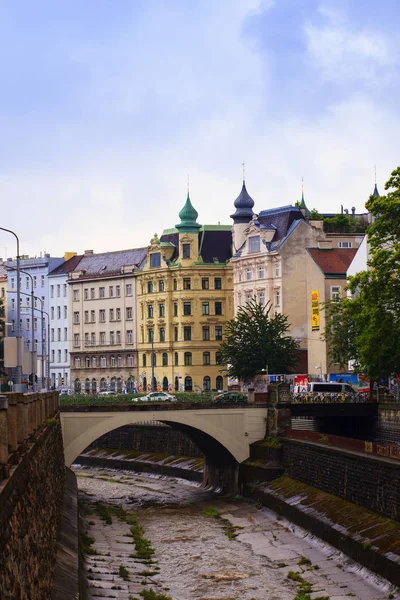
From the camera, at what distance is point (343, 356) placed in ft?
381

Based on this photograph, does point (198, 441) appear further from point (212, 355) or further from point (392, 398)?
point (212, 355)

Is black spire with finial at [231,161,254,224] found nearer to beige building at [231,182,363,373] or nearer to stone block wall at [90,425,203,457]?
beige building at [231,182,363,373]

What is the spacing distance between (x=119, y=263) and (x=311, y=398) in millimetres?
87528

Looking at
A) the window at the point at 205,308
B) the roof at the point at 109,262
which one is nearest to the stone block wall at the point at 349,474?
the window at the point at 205,308

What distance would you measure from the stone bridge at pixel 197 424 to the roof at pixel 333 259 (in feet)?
158

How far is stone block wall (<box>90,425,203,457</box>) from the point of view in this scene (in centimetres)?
10712

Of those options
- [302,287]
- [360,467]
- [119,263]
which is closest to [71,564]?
[360,467]

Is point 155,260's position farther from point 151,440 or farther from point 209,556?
point 209,556

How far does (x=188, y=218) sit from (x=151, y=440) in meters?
57.6

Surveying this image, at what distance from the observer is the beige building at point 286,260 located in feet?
472

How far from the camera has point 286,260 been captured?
146 meters

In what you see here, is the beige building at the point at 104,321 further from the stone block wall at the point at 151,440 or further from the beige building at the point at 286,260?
the stone block wall at the point at 151,440

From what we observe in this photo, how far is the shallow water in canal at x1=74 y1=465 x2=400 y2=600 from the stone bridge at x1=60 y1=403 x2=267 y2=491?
317 centimetres

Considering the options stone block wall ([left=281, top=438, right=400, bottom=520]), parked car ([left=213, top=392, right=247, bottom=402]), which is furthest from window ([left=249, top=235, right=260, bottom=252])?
stone block wall ([left=281, top=438, right=400, bottom=520])
